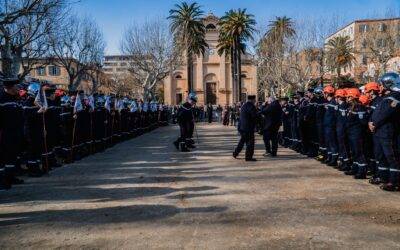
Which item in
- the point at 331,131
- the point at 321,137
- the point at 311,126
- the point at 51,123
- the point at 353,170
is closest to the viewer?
the point at 353,170

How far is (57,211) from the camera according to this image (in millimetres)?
8031

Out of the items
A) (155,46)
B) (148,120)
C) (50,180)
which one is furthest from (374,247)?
(155,46)

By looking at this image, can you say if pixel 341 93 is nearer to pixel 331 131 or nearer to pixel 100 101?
pixel 331 131

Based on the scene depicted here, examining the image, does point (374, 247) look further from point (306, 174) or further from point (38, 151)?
point (38, 151)

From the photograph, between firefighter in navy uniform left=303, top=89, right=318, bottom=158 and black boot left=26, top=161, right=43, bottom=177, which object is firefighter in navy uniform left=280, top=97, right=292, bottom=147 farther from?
black boot left=26, top=161, right=43, bottom=177

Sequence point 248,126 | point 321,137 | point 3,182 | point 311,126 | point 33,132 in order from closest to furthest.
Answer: point 3,182 → point 33,132 → point 321,137 → point 248,126 → point 311,126

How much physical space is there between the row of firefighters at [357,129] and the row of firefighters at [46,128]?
7.56m

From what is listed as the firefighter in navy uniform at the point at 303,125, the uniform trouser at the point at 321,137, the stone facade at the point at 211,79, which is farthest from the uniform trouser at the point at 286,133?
the stone facade at the point at 211,79

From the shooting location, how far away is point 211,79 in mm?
86250

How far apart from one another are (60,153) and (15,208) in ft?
21.8

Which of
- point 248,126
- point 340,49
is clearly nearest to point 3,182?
point 248,126

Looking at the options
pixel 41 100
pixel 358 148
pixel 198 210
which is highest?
pixel 41 100

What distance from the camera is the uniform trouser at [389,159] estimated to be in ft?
31.8

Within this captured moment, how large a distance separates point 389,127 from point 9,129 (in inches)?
323
